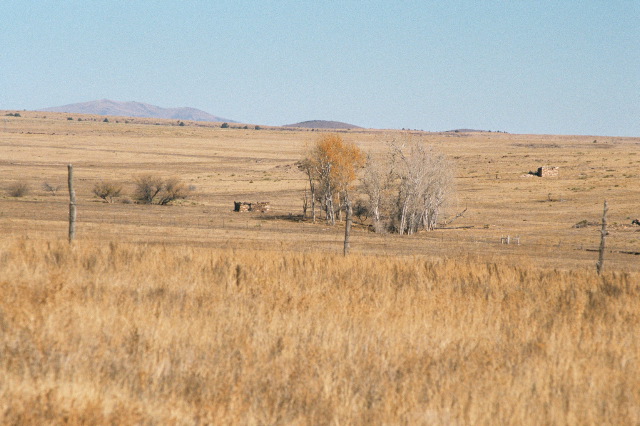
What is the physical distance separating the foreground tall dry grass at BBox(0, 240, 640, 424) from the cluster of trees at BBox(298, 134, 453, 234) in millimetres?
42212

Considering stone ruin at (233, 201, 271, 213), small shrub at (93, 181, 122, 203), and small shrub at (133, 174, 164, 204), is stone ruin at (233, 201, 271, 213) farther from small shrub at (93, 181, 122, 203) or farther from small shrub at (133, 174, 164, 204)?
small shrub at (93, 181, 122, 203)

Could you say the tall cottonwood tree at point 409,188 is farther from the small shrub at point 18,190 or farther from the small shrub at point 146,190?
the small shrub at point 18,190

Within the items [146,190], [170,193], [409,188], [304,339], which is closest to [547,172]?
[409,188]

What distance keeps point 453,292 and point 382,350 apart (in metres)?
4.39

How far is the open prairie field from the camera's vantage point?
37469mm

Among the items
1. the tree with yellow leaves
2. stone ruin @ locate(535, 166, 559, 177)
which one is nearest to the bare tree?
the tree with yellow leaves

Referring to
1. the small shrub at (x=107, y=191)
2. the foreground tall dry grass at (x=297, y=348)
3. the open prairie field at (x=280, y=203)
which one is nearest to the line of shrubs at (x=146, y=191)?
the small shrub at (x=107, y=191)

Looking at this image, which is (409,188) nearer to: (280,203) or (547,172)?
(280,203)

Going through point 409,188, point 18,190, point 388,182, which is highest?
point 388,182

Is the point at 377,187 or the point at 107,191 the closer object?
the point at 377,187

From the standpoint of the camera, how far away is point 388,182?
60.6m

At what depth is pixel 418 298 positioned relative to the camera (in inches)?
443

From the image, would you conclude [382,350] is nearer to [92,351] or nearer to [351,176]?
[92,351]

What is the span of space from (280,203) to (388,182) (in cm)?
1784
